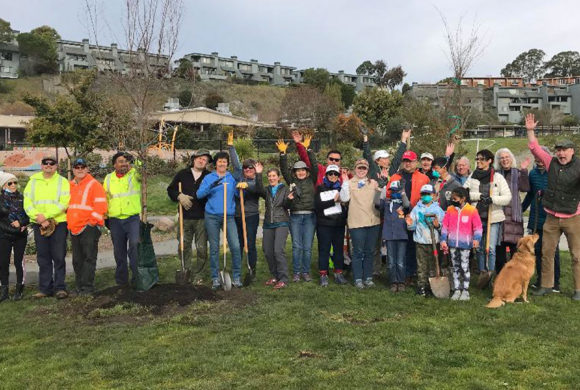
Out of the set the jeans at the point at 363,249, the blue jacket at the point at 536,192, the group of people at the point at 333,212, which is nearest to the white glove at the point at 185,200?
the group of people at the point at 333,212

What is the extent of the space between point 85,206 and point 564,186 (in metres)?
6.70

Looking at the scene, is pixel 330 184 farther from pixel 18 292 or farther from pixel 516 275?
pixel 18 292

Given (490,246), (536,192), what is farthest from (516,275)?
(536,192)

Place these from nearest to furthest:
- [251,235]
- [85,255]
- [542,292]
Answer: [542,292] < [85,255] < [251,235]

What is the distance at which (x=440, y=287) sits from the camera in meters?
6.48

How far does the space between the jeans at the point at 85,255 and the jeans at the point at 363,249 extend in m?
3.83

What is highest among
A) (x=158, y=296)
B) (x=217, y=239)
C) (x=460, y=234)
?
(x=460, y=234)

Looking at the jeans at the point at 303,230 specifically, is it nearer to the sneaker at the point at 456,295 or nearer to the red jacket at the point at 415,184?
the red jacket at the point at 415,184

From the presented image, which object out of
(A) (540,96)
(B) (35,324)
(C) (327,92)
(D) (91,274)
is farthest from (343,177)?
(A) (540,96)

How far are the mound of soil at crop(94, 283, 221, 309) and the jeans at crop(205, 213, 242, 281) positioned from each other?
423 millimetres

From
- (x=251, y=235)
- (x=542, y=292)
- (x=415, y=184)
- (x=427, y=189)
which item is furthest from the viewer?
(x=251, y=235)

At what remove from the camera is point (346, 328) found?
5.30m

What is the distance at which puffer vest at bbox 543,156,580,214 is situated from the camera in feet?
20.8

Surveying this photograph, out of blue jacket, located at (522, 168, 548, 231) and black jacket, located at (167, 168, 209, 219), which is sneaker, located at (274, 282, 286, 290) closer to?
black jacket, located at (167, 168, 209, 219)
